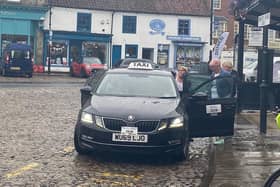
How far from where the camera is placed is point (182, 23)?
54.2m

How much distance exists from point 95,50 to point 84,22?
250 cm

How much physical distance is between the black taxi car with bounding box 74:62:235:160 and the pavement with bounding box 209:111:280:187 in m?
0.54

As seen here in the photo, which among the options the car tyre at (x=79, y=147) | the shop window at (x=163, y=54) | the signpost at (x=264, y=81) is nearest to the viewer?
the car tyre at (x=79, y=147)

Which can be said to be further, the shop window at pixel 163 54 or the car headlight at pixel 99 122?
the shop window at pixel 163 54

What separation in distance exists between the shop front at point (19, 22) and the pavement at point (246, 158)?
3563cm

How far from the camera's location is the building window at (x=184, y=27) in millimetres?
53981

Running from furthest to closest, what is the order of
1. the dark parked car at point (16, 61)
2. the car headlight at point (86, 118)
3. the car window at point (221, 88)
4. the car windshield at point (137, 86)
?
the dark parked car at point (16, 61) < the car window at point (221, 88) < the car windshield at point (137, 86) < the car headlight at point (86, 118)

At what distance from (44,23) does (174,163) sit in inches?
1577

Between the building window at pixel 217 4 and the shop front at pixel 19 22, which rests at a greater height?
the building window at pixel 217 4

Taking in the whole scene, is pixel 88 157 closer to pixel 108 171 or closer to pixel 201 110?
pixel 108 171

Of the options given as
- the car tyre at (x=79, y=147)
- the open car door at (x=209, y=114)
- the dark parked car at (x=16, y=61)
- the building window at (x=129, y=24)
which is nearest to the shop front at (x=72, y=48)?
the building window at (x=129, y=24)

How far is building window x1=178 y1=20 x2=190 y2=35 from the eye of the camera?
2125 inches

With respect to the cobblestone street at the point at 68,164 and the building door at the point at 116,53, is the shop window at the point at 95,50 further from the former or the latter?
the cobblestone street at the point at 68,164

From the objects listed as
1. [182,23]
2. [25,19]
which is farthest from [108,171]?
[182,23]
